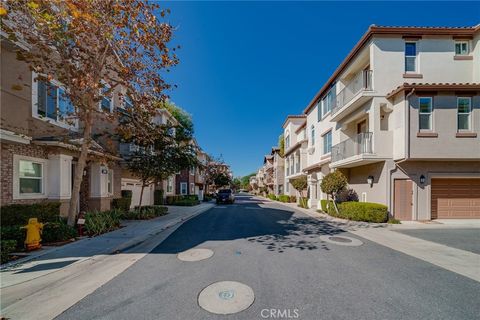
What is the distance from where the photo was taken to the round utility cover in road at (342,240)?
302 inches

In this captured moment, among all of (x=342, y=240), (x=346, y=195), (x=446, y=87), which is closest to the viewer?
(x=342, y=240)

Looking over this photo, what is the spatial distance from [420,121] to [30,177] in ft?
59.7

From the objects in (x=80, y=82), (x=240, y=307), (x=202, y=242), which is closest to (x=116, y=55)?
(x=80, y=82)

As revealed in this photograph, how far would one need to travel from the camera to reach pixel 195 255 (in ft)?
20.7

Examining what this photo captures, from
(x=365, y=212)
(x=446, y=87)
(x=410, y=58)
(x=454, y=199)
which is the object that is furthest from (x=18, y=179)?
(x=454, y=199)

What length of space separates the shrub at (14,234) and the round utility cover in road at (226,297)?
6050 millimetres

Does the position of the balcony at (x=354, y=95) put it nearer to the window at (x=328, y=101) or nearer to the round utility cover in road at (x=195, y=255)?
the window at (x=328, y=101)

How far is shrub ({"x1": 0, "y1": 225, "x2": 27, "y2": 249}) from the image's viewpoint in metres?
6.18

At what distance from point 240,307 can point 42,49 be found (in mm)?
9175

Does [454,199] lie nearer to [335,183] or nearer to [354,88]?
[335,183]

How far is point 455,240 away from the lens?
830 centimetres

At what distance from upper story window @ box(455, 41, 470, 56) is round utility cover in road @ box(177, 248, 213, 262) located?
17.9 metres

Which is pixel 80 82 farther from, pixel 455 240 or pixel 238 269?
pixel 455 240

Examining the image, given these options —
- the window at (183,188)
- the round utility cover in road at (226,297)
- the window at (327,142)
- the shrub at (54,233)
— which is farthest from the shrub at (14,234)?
the window at (183,188)
